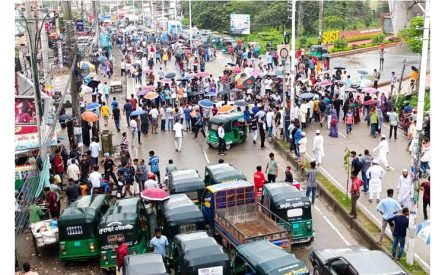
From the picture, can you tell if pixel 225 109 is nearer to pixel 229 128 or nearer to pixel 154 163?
pixel 229 128

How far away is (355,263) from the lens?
478 inches

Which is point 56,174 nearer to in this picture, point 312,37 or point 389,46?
point 389,46

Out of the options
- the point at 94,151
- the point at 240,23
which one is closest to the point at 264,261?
the point at 94,151

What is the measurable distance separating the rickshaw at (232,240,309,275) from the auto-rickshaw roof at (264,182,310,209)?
2.67 metres

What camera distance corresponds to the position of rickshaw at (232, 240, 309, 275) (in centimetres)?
1234

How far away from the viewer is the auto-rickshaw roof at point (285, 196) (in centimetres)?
1620

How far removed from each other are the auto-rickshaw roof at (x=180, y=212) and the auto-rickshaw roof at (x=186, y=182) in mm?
1446

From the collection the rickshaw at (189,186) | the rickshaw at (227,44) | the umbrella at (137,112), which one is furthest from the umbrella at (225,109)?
the rickshaw at (227,44)

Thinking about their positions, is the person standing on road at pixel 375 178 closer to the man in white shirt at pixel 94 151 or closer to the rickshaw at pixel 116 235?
the rickshaw at pixel 116 235

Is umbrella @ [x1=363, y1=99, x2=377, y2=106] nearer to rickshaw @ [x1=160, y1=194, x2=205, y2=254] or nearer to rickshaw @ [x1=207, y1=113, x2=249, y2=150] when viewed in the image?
rickshaw @ [x1=207, y1=113, x2=249, y2=150]

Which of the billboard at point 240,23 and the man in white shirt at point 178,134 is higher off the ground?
the billboard at point 240,23

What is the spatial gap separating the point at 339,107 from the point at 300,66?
1360 cm

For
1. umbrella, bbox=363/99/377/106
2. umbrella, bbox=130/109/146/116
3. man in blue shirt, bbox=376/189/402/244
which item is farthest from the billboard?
man in blue shirt, bbox=376/189/402/244

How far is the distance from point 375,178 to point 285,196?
3846mm
